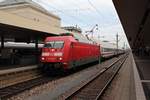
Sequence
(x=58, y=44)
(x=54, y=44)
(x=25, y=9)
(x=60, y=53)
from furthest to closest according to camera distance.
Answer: (x=25, y=9)
(x=54, y=44)
(x=58, y=44)
(x=60, y=53)

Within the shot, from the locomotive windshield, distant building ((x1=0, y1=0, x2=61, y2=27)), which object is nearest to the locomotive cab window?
the locomotive windshield

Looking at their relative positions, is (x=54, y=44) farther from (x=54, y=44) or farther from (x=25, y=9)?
(x=25, y=9)

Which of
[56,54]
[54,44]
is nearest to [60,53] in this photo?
[56,54]

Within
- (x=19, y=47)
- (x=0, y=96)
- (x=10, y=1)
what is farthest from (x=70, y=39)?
(x=10, y=1)

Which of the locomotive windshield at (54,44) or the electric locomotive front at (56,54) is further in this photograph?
the locomotive windshield at (54,44)

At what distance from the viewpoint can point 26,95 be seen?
1245cm

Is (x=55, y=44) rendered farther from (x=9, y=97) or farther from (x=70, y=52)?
(x=9, y=97)

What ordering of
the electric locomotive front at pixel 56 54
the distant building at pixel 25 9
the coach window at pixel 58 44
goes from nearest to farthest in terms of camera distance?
the electric locomotive front at pixel 56 54, the coach window at pixel 58 44, the distant building at pixel 25 9

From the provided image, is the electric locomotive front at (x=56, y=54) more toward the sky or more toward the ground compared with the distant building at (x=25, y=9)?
more toward the ground

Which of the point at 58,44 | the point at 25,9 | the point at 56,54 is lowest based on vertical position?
the point at 56,54

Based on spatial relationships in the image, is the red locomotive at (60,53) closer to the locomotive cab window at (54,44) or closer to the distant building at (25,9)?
the locomotive cab window at (54,44)

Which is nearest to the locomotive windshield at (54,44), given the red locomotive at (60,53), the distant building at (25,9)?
the red locomotive at (60,53)

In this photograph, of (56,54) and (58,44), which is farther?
(58,44)

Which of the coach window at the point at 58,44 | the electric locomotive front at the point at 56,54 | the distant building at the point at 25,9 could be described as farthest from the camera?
the distant building at the point at 25,9
